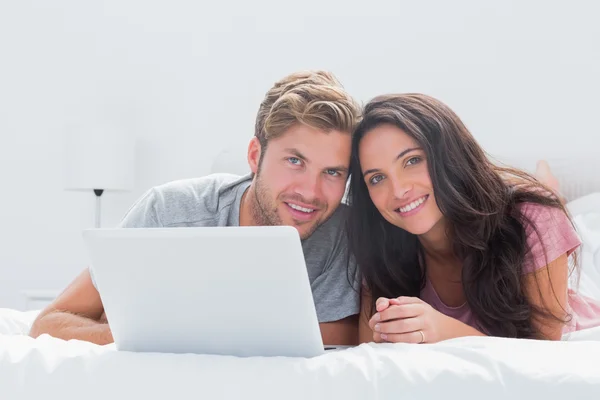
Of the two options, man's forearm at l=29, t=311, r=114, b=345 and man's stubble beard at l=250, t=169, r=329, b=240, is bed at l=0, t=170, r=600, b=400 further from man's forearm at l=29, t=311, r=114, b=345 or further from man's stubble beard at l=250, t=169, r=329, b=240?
man's stubble beard at l=250, t=169, r=329, b=240

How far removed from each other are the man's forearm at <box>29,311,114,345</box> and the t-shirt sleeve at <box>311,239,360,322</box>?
1.59 ft

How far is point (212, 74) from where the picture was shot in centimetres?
306

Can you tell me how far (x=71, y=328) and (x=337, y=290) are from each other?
2.06ft

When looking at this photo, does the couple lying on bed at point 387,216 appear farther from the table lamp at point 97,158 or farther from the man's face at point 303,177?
the table lamp at point 97,158

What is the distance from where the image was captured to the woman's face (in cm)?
148

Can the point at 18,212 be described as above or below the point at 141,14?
below

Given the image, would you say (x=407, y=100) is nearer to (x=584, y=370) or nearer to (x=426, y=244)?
(x=426, y=244)

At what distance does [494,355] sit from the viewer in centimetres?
87

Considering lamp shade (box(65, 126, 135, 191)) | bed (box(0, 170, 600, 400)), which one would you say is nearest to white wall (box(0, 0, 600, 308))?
lamp shade (box(65, 126, 135, 191))

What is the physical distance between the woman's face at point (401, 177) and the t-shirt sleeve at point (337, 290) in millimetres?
222

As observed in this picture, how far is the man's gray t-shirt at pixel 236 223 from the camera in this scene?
164 centimetres

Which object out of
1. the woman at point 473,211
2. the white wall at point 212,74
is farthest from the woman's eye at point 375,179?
the white wall at point 212,74

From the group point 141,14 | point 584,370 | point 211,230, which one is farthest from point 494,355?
point 141,14

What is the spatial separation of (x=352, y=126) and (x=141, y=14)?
1.87 meters
